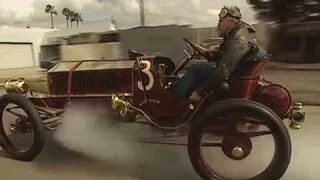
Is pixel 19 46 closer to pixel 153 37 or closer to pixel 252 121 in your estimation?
pixel 153 37

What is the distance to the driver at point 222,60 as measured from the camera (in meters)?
2.37

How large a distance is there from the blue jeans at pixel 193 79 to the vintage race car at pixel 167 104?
0.06m

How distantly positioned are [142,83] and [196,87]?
1.22 ft

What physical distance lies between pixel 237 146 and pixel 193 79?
1.92 feet

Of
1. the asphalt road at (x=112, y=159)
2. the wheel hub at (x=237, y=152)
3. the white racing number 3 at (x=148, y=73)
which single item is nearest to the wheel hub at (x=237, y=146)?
the wheel hub at (x=237, y=152)

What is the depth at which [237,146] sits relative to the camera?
2357 mm

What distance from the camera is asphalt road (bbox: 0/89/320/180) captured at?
8.68ft

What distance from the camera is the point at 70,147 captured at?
326cm

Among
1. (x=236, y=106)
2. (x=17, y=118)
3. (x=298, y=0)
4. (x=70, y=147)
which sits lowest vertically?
(x=70, y=147)

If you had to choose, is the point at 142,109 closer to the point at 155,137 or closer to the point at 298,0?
the point at 155,137

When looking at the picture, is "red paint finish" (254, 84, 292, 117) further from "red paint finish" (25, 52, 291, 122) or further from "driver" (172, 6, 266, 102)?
"driver" (172, 6, 266, 102)

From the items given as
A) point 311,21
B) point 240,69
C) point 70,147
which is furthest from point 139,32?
point 311,21

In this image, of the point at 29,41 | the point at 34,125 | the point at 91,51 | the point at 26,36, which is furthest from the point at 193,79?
the point at 29,41

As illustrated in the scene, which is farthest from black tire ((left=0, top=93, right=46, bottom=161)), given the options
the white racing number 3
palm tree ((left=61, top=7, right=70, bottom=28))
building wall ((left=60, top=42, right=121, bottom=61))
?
palm tree ((left=61, top=7, right=70, bottom=28))
